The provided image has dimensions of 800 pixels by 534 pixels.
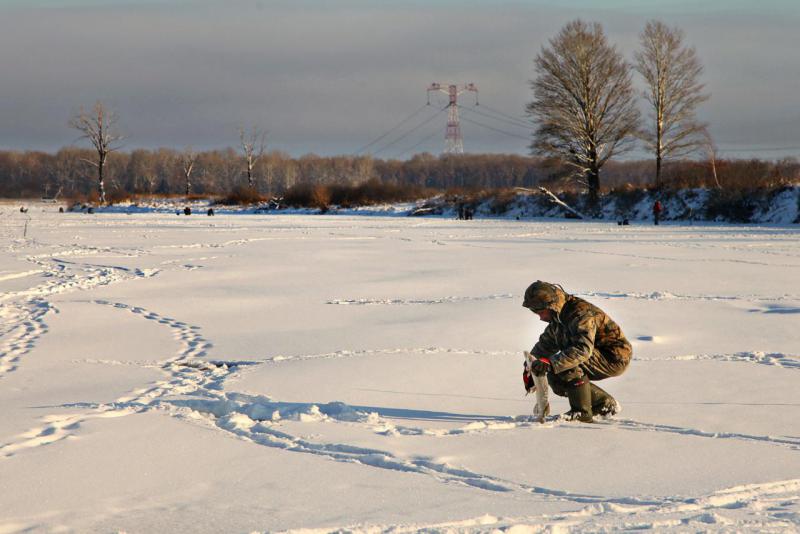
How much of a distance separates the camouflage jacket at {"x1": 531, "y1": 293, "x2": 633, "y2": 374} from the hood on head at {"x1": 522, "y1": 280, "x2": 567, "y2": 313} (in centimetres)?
5

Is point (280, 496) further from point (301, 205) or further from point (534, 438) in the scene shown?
point (301, 205)

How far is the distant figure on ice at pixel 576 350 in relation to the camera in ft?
18.6

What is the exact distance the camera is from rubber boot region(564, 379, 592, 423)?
5887mm

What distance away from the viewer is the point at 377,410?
20.9ft

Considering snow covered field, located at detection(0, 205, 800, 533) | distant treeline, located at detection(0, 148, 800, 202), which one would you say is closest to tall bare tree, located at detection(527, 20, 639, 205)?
snow covered field, located at detection(0, 205, 800, 533)

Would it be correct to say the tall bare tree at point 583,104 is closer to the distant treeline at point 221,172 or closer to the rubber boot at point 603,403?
the rubber boot at point 603,403

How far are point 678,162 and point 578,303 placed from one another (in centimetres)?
4363

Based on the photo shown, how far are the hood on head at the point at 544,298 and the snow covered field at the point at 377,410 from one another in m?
0.83

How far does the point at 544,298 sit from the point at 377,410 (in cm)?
157

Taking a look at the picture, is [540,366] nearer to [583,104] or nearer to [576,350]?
[576,350]

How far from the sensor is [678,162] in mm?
46750

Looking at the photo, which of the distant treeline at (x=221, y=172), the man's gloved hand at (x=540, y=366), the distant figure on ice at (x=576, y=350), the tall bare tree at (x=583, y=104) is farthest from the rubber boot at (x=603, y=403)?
the distant treeline at (x=221, y=172)

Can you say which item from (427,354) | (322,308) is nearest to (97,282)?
(322,308)

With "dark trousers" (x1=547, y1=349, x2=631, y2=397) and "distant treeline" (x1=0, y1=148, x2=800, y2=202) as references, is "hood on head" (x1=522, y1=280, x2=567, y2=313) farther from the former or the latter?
"distant treeline" (x1=0, y1=148, x2=800, y2=202)
